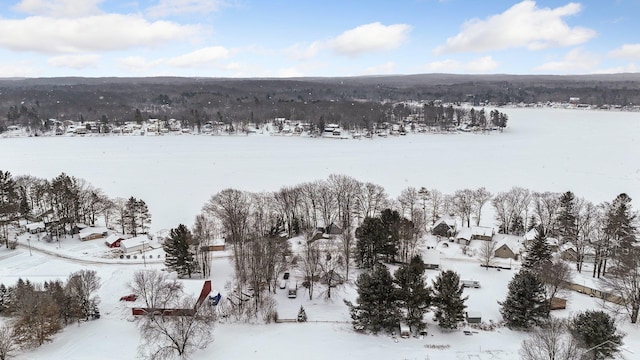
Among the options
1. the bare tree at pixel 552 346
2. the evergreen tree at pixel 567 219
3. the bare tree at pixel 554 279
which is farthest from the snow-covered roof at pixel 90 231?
the evergreen tree at pixel 567 219

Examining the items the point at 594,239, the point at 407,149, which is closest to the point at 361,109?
the point at 407,149

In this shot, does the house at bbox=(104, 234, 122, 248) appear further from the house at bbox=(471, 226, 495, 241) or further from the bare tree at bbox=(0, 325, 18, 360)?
the house at bbox=(471, 226, 495, 241)

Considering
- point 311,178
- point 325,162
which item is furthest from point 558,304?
point 325,162

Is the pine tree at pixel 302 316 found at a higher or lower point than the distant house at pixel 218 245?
lower

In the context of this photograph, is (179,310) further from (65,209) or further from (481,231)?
(481,231)

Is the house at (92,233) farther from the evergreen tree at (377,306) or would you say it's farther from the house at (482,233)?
the house at (482,233)

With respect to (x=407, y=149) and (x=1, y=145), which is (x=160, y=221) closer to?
(x=407, y=149)
